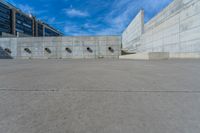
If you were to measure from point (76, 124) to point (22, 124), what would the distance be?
2.44 feet

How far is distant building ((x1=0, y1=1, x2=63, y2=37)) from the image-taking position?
156 feet

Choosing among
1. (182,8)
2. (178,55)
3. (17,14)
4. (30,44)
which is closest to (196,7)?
(182,8)

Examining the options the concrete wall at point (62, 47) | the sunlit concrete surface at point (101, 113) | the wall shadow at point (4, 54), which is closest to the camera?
the sunlit concrete surface at point (101, 113)

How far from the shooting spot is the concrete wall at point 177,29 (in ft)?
39.0

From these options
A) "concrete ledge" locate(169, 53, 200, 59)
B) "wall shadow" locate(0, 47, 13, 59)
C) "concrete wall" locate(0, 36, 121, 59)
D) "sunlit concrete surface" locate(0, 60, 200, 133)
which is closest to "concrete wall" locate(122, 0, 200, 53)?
"concrete ledge" locate(169, 53, 200, 59)

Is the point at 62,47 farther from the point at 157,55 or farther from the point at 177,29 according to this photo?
the point at 177,29

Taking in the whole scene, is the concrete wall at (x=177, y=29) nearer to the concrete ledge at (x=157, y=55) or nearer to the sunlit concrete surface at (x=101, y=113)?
the concrete ledge at (x=157, y=55)

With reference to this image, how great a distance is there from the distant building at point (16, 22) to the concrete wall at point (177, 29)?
43294mm

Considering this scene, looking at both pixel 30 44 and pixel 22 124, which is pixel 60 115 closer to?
pixel 22 124

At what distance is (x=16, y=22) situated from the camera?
53250 millimetres

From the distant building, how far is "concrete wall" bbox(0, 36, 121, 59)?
21609mm

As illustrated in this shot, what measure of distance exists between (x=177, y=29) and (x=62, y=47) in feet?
65.2

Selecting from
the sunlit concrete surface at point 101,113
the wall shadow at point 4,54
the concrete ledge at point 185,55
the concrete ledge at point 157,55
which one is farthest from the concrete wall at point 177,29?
the wall shadow at point 4,54

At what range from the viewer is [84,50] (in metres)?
22.6
